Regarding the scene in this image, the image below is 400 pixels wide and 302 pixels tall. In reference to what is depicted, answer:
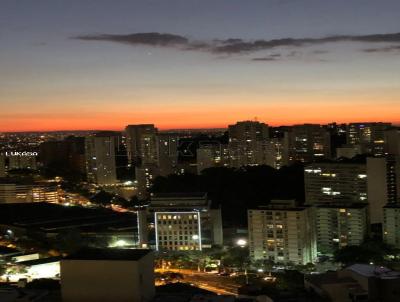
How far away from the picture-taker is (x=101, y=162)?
19906 mm

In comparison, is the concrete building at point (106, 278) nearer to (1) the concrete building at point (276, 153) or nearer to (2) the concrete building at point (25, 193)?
(2) the concrete building at point (25, 193)

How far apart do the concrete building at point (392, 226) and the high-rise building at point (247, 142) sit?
9916 millimetres

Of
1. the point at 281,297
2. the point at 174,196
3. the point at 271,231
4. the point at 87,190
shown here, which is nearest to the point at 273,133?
the point at 87,190

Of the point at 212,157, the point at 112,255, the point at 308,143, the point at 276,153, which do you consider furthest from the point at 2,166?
the point at 112,255

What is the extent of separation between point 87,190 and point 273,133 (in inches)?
367

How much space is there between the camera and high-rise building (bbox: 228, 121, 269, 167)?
1958 centimetres

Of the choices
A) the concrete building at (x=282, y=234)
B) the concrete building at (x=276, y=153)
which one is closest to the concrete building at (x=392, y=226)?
the concrete building at (x=282, y=234)

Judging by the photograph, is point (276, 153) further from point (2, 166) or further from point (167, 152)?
point (2, 166)

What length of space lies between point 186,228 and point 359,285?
5040 mm

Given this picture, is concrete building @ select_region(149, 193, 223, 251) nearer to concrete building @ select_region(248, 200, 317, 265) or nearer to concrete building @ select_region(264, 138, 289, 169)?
concrete building @ select_region(248, 200, 317, 265)

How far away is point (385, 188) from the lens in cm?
1145

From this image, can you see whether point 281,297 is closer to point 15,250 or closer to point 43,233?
point 15,250

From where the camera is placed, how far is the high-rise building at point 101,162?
19703 millimetres

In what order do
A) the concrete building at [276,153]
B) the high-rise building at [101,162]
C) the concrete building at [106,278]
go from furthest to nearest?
the high-rise building at [101,162] → the concrete building at [276,153] → the concrete building at [106,278]
